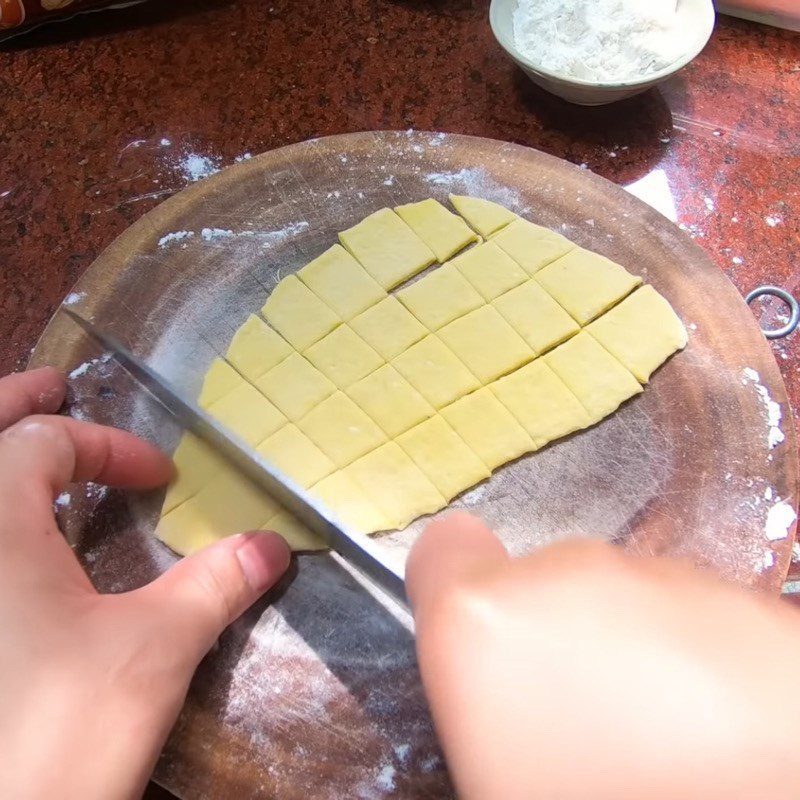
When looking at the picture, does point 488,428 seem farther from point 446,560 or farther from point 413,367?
point 446,560

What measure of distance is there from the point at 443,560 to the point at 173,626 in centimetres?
40

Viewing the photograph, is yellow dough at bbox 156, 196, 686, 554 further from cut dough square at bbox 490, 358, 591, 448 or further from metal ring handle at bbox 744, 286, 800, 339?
metal ring handle at bbox 744, 286, 800, 339

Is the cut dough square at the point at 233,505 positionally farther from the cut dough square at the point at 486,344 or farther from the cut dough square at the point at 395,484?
the cut dough square at the point at 486,344

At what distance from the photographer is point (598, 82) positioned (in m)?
1.56

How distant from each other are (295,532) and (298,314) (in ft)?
1.46

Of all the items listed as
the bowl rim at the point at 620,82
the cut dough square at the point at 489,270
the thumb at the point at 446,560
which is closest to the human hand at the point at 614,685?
the thumb at the point at 446,560

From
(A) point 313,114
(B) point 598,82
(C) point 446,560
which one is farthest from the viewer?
(A) point 313,114

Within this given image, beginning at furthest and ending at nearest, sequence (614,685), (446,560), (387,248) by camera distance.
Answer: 1. (387,248)
2. (446,560)
3. (614,685)

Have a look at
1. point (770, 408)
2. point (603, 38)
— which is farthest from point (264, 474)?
point (603, 38)

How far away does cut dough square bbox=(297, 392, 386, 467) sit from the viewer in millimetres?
1258

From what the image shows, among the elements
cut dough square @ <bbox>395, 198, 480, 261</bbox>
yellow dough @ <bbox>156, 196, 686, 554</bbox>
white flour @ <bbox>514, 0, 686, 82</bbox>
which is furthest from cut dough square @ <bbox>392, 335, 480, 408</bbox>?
white flour @ <bbox>514, 0, 686, 82</bbox>

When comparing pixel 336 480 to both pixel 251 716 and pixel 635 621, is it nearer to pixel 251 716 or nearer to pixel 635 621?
pixel 251 716

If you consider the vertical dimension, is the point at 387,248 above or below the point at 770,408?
above

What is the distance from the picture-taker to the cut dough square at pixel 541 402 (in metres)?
1.28
